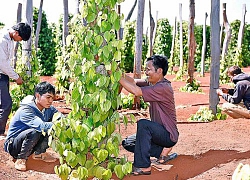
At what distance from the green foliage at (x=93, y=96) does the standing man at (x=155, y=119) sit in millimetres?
567

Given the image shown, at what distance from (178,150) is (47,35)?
15.0 m

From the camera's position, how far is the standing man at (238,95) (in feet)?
20.7

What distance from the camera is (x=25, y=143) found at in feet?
13.0

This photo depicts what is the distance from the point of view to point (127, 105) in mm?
8242

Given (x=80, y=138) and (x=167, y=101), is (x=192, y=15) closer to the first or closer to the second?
(x=167, y=101)

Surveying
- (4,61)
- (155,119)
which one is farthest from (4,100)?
(155,119)

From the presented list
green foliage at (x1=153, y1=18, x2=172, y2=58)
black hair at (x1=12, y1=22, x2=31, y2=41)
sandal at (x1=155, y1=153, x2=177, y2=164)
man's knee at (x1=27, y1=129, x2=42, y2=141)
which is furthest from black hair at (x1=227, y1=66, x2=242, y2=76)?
green foliage at (x1=153, y1=18, x2=172, y2=58)

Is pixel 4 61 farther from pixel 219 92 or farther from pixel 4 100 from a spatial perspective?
pixel 219 92

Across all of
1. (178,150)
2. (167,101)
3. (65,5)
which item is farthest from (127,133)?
(65,5)

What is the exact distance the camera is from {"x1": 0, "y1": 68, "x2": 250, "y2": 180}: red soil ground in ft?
12.8

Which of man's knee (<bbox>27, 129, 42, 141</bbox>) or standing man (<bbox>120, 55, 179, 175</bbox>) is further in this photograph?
man's knee (<bbox>27, 129, 42, 141</bbox>)

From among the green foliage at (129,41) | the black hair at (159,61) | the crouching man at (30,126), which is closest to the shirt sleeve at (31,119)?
the crouching man at (30,126)

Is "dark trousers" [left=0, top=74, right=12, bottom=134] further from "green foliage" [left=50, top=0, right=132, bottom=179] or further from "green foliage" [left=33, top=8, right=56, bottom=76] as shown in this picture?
"green foliage" [left=33, top=8, right=56, bottom=76]

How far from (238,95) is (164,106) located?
9.22ft
